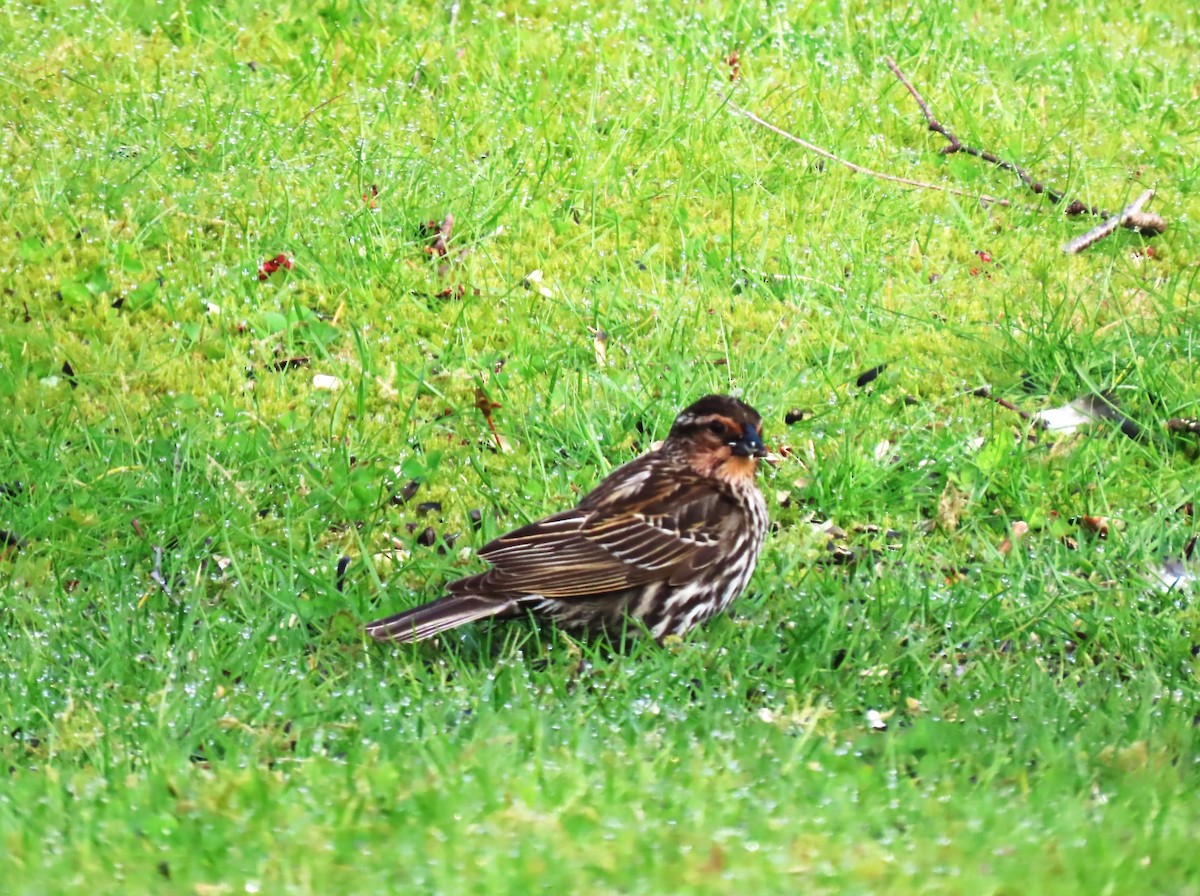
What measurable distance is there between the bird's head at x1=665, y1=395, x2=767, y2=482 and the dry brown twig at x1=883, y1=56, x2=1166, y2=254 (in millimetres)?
3791

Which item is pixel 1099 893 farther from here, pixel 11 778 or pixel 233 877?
pixel 11 778

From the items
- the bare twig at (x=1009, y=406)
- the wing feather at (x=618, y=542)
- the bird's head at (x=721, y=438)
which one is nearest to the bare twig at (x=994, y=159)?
the bare twig at (x=1009, y=406)

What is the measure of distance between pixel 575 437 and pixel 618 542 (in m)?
1.61

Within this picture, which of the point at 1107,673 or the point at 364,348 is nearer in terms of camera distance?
the point at 1107,673

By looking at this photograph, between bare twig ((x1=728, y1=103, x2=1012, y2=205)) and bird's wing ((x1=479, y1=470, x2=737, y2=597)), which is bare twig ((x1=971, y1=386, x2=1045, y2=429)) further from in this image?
bird's wing ((x1=479, y1=470, x2=737, y2=597))

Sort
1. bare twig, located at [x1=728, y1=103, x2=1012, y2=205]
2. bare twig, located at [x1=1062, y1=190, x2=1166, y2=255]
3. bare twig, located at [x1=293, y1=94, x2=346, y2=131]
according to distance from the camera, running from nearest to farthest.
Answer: bare twig, located at [x1=1062, y1=190, x2=1166, y2=255] → bare twig, located at [x1=728, y1=103, x2=1012, y2=205] → bare twig, located at [x1=293, y1=94, x2=346, y2=131]

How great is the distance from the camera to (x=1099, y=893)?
446 centimetres

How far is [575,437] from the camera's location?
8.33m

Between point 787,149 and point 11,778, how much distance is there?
22.0 feet

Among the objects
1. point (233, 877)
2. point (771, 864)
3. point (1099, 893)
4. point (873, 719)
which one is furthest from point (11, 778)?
point (1099, 893)

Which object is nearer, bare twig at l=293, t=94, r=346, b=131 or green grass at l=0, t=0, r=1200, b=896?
green grass at l=0, t=0, r=1200, b=896

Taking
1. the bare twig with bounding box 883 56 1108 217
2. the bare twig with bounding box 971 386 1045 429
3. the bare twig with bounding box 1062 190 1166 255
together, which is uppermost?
the bare twig with bounding box 883 56 1108 217

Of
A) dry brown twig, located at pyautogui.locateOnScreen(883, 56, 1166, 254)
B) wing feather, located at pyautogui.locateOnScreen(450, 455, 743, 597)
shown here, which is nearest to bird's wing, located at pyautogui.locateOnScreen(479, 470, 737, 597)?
wing feather, located at pyautogui.locateOnScreen(450, 455, 743, 597)

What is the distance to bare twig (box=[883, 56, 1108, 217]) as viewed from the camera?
34.1 ft
